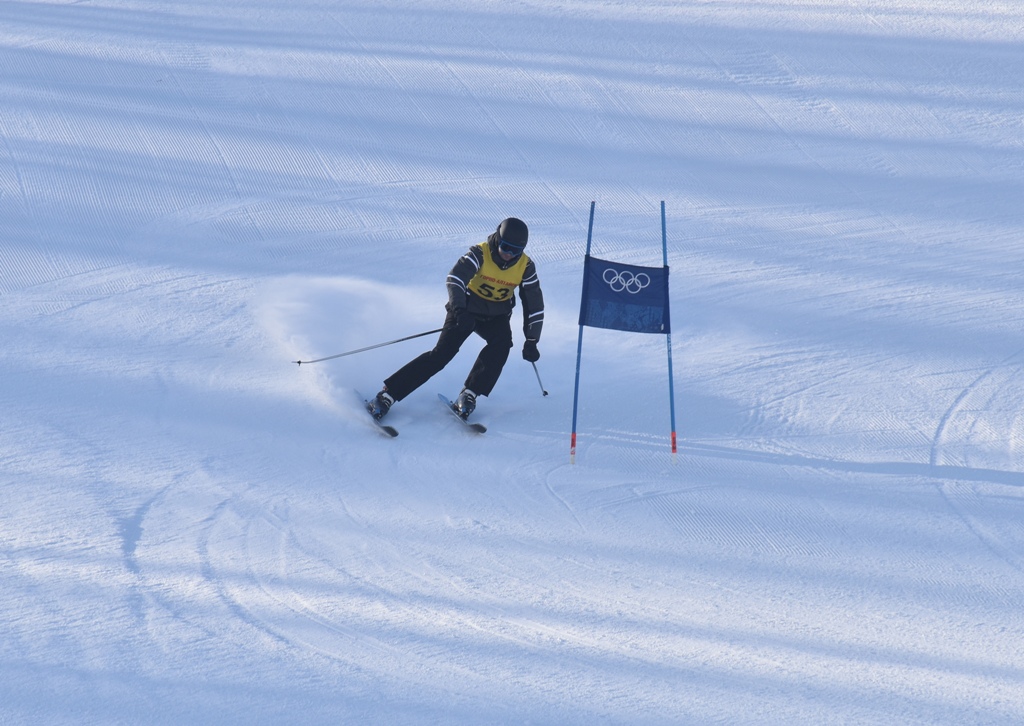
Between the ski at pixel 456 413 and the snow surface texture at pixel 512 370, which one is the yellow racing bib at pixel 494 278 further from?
the snow surface texture at pixel 512 370

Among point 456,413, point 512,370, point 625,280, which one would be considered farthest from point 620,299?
point 512,370

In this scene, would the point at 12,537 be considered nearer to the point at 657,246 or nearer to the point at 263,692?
the point at 263,692

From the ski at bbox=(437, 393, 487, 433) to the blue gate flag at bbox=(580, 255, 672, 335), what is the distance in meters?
0.91

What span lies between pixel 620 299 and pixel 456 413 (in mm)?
1247

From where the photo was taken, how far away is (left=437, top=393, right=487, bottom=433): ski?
678 centimetres

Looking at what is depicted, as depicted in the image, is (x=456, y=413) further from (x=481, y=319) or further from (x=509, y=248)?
(x=509, y=248)

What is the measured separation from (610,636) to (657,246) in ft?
15.6

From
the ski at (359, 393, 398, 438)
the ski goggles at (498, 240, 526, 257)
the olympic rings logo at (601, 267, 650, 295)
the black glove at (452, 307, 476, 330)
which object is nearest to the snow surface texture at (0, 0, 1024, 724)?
the ski at (359, 393, 398, 438)

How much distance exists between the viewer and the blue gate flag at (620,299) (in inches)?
255

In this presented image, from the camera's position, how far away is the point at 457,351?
269 inches

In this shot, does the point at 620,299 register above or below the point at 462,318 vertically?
above

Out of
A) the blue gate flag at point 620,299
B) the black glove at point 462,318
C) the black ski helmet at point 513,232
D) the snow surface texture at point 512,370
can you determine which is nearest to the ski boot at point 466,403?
the snow surface texture at point 512,370

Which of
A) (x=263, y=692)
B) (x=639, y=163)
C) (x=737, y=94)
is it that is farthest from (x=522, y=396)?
(x=737, y=94)

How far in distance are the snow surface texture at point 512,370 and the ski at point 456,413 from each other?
8 centimetres
